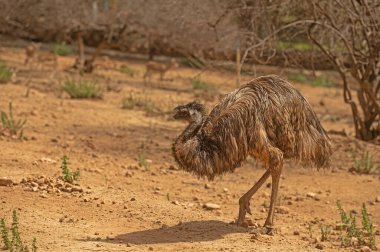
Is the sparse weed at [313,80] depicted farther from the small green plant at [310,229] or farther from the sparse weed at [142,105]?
the small green plant at [310,229]

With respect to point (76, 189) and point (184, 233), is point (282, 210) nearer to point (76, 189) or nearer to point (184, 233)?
point (184, 233)

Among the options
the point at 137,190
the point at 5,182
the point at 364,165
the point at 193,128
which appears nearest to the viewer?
the point at 193,128

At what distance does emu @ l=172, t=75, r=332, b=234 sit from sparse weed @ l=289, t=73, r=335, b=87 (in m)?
11.5

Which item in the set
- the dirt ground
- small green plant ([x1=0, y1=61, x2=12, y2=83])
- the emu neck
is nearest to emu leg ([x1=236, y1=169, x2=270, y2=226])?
the dirt ground

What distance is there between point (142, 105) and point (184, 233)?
6.57 metres

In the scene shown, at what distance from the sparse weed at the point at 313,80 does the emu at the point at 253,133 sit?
11.5m

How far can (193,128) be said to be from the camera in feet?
19.7

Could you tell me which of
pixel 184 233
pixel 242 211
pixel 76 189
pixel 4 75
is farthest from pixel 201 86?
pixel 184 233

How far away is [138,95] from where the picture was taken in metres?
14.2

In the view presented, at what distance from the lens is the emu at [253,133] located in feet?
19.6

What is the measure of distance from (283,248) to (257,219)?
1087 millimetres

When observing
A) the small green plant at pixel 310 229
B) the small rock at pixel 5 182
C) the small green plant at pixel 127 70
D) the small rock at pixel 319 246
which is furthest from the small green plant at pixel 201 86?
the small rock at pixel 319 246

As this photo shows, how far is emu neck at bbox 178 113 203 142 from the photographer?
5.98 meters

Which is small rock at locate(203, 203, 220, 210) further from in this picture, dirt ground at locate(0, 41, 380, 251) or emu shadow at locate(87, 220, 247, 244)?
emu shadow at locate(87, 220, 247, 244)
